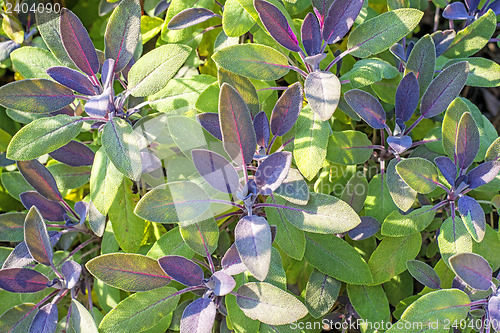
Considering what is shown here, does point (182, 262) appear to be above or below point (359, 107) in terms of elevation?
below

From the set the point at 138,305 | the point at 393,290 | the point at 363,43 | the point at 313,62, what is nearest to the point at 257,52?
the point at 313,62

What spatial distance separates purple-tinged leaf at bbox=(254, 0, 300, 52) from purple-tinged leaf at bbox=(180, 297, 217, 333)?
2.20 feet

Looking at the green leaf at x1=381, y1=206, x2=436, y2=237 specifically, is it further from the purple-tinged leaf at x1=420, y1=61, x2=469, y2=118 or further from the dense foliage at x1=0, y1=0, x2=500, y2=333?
the purple-tinged leaf at x1=420, y1=61, x2=469, y2=118

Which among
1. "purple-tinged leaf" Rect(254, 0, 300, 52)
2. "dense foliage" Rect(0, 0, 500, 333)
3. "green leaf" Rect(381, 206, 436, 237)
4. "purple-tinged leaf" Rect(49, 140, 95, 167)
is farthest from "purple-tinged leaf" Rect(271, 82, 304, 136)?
"purple-tinged leaf" Rect(49, 140, 95, 167)

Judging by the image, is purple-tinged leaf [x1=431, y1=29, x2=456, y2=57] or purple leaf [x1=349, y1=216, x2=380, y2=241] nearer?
purple leaf [x1=349, y1=216, x2=380, y2=241]

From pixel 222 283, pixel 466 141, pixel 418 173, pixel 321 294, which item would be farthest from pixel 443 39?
pixel 222 283

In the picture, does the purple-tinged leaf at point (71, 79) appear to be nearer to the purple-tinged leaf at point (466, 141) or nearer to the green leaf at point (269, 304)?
the green leaf at point (269, 304)

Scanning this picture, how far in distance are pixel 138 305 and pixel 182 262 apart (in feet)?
0.54

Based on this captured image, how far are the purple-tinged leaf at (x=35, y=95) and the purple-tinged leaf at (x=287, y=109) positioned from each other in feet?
1.71

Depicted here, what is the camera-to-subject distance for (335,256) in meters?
1.10

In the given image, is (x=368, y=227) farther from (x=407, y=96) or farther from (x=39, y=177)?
(x=39, y=177)

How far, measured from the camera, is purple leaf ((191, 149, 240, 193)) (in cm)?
88

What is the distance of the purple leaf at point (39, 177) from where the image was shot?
114cm

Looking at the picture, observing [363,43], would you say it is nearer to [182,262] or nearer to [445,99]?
[445,99]
